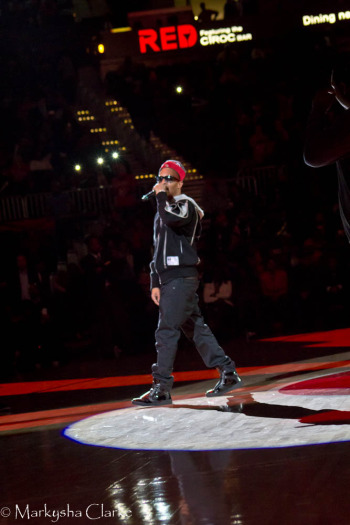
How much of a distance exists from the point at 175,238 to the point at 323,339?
4394 mm

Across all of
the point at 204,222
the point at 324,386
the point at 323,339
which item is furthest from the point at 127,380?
the point at 204,222

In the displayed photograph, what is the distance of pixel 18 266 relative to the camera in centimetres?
1322

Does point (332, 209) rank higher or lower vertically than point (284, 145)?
lower

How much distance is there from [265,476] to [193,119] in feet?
46.9

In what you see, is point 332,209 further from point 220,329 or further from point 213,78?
point 213,78

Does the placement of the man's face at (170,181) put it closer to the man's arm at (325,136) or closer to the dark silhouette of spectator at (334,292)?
the man's arm at (325,136)

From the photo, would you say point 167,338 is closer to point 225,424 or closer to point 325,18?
point 225,424

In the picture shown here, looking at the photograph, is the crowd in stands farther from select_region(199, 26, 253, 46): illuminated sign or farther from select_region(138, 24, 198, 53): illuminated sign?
select_region(138, 24, 198, 53): illuminated sign

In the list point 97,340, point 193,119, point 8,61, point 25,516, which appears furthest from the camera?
point 8,61

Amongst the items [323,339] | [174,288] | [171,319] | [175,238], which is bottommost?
[323,339]

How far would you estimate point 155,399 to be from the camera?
6074 millimetres

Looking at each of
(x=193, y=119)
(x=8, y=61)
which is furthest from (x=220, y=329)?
(x=8, y=61)

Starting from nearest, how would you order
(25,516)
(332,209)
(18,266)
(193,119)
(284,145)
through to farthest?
(25,516) < (18,266) < (332,209) < (284,145) < (193,119)

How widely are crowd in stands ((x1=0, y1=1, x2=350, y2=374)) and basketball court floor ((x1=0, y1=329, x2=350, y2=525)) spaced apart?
3578 mm
